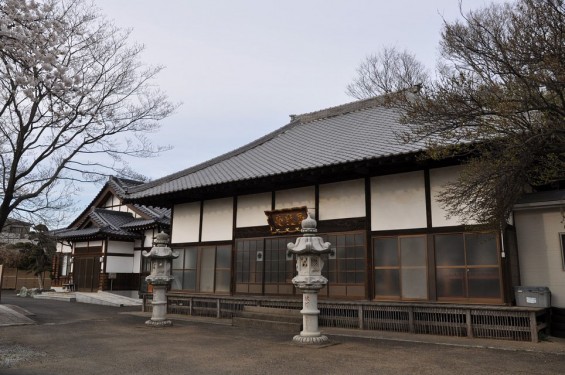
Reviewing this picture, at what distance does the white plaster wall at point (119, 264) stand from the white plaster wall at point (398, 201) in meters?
19.5

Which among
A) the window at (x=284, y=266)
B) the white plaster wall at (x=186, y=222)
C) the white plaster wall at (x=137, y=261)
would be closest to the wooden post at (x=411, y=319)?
the window at (x=284, y=266)

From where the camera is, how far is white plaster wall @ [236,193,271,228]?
14797 mm

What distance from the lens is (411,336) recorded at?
10.6 m

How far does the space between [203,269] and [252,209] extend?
127 inches

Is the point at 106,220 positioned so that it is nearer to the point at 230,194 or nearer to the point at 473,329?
the point at 230,194

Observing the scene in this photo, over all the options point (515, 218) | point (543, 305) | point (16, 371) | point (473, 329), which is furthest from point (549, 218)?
point (16, 371)

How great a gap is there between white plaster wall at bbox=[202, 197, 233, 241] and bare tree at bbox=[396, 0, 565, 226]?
923cm

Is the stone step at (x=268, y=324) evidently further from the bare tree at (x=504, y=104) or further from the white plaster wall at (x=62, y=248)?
the white plaster wall at (x=62, y=248)

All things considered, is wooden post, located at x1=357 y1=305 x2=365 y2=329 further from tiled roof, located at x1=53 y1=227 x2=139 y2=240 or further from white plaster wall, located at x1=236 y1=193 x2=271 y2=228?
tiled roof, located at x1=53 y1=227 x2=139 y2=240

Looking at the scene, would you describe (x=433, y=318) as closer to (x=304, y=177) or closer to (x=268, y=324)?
(x=268, y=324)

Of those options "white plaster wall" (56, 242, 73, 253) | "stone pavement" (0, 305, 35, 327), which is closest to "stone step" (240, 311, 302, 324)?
"stone pavement" (0, 305, 35, 327)

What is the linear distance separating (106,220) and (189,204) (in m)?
12.8

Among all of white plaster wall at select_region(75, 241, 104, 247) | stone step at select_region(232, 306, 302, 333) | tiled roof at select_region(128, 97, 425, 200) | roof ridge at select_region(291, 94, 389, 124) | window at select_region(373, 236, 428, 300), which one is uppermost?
roof ridge at select_region(291, 94, 389, 124)

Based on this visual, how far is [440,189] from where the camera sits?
443 inches
